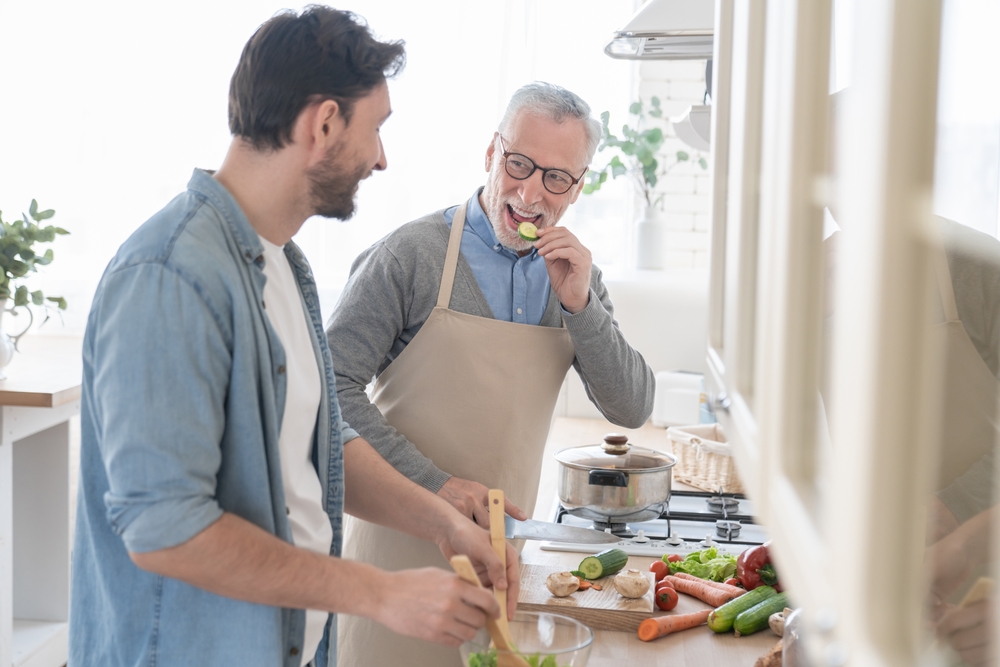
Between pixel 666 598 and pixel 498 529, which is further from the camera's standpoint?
pixel 666 598

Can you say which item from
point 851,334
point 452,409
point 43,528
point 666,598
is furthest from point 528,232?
point 43,528

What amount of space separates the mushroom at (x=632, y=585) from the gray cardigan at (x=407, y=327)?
1.17 feet

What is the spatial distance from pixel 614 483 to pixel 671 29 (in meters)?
0.94

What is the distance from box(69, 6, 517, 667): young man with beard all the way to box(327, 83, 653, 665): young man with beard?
42cm

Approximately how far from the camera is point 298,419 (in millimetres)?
1100

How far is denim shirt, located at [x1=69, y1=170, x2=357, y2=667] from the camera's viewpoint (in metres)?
0.86

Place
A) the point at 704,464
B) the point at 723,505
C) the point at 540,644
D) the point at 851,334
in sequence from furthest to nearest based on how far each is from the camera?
the point at 704,464
the point at 723,505
the point at 540,644
the point at 851,334

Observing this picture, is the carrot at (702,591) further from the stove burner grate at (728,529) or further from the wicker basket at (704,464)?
the wicker basket at (704,464)

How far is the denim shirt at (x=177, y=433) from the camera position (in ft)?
2.81

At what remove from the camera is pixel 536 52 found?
4.03 meters

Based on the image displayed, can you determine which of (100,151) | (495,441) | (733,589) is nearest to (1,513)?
(495,441)

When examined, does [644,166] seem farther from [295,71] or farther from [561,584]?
[295,71]

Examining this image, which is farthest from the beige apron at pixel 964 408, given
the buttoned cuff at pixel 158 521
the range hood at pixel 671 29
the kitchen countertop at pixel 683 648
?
the range hood at pixel 671 29

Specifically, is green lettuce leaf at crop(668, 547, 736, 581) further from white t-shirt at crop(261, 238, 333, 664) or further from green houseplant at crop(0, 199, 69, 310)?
green houseplant at crop(0, 199, 69, 310)
